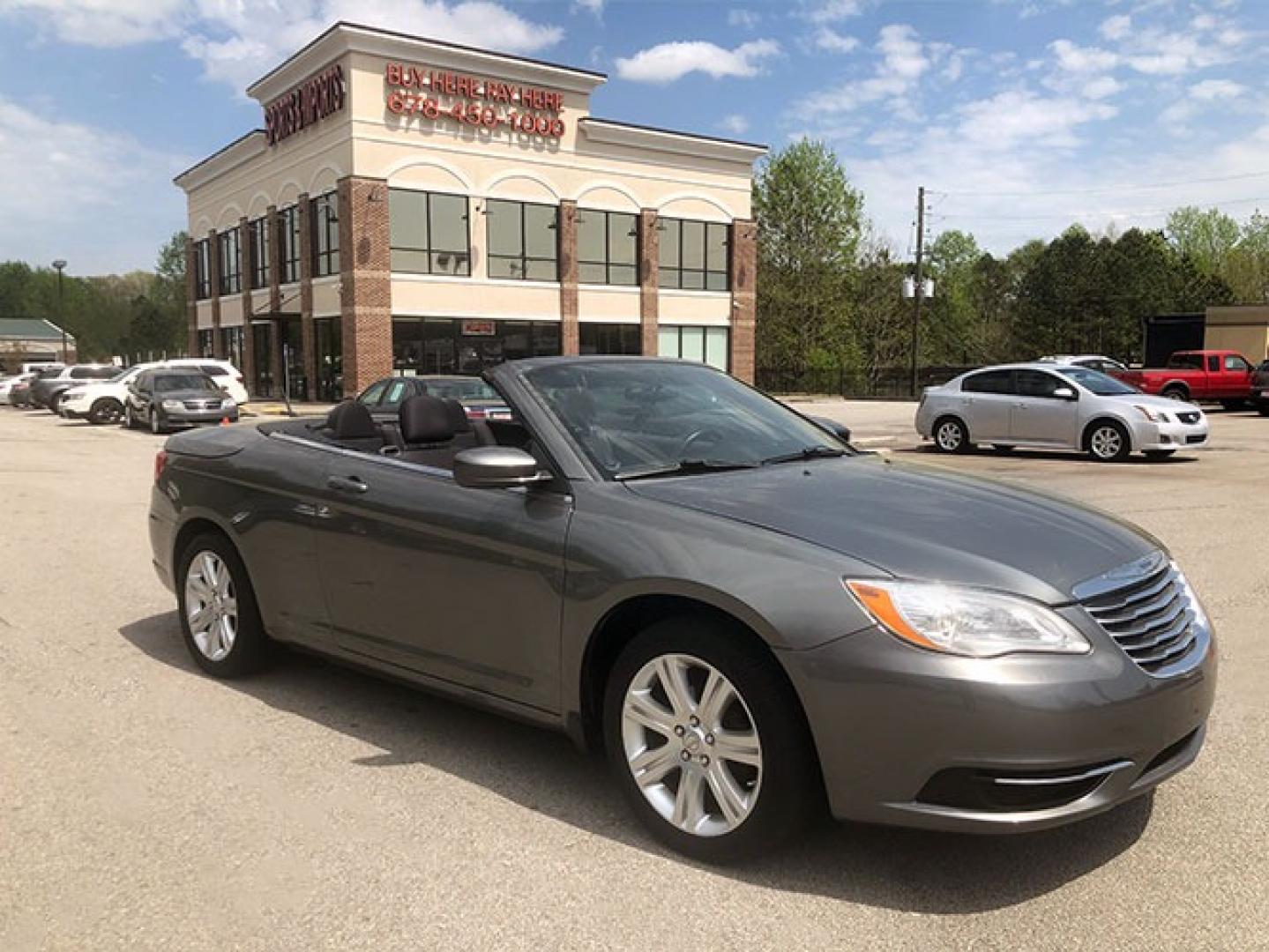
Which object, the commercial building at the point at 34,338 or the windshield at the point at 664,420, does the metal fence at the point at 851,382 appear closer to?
the windshield at the point at 664,420

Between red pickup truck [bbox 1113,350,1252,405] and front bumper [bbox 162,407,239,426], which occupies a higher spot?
red pickup truck [bbox 1113,350,1252,405]

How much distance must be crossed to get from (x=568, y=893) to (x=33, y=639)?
4295 mm

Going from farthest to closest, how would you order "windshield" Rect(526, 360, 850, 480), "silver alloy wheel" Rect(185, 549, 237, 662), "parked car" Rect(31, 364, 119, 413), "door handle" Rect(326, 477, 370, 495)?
"parked car" Rect(31, 364, 119, 413)
"silver alloy wheel" Rect(185, 549, 237, 662)
"door handle" Rect(326, 477, 370, 495)
"windshield" Rect(526, 360, 850, 480)

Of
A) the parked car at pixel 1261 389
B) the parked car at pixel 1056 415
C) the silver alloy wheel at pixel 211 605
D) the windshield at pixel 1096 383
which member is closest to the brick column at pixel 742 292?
the parked car at pixel 1261 389

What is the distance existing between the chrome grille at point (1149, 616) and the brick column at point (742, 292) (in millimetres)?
40857

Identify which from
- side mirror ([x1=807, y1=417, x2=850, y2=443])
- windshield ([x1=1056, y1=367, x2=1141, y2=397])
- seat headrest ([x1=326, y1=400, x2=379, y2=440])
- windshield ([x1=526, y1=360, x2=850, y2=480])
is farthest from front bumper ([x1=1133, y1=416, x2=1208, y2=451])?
seat headrest ([x1=326, y1=400, x2=379, y2=440])

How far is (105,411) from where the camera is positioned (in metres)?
27.6

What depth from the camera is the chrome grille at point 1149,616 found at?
2.92m

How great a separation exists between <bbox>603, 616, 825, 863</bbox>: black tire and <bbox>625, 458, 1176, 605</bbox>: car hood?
1.27 ft

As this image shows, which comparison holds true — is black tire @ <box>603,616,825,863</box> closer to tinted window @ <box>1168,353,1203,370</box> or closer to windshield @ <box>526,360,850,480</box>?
windshield @ <box>526,360,850,480</box>

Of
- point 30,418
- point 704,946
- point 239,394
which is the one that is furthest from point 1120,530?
point 30,418

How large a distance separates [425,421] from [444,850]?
6.29 feet

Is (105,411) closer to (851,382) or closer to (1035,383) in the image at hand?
(1035,383)

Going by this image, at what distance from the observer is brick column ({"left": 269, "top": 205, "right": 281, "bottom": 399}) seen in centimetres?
4012
